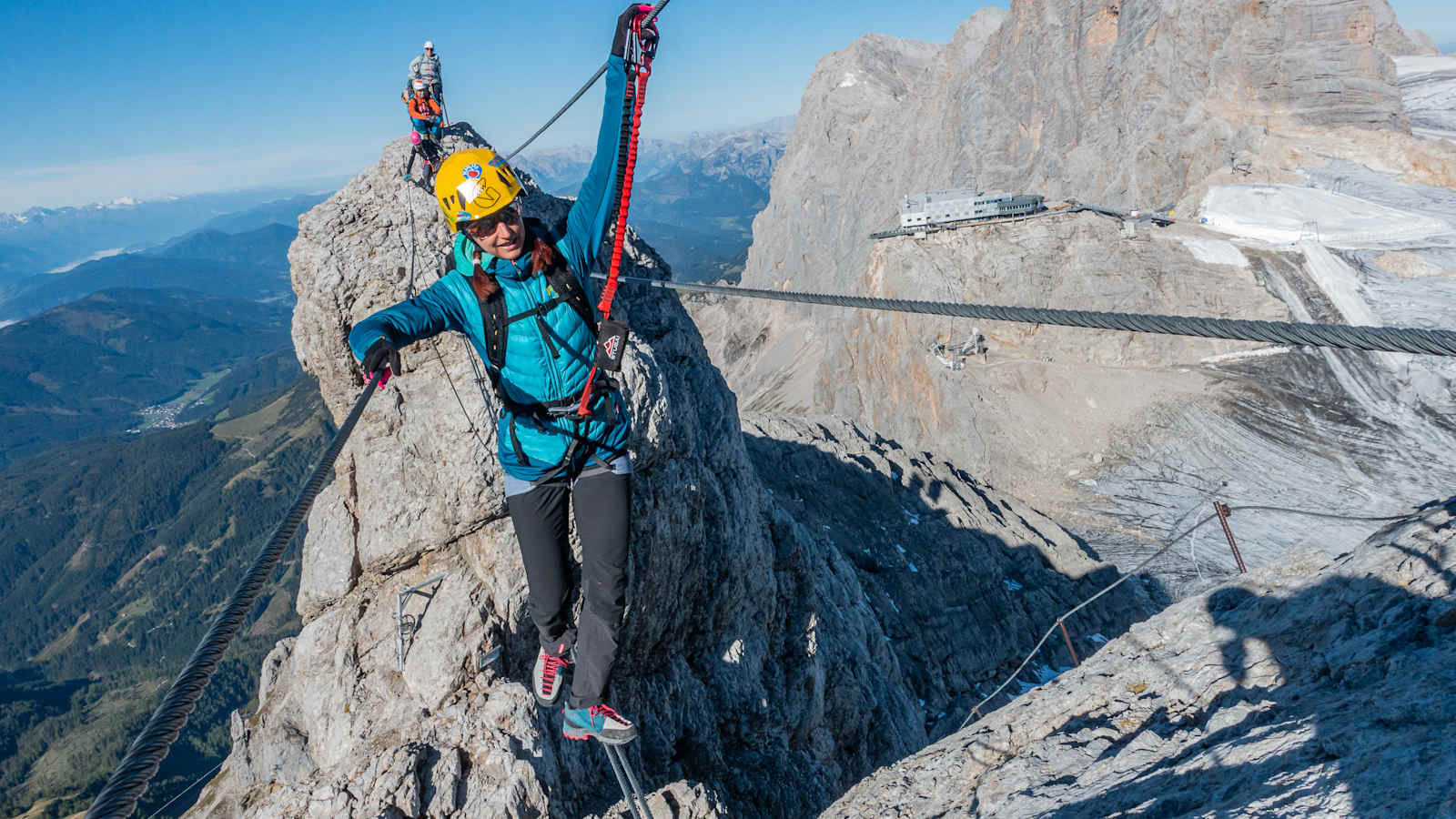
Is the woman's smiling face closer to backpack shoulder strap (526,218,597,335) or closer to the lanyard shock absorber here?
backpack shoulder strap (526,218,597,335)

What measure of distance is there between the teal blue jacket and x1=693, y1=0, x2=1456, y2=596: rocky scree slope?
44028 mm

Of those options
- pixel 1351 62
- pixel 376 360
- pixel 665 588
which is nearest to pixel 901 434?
pixel 1351 62

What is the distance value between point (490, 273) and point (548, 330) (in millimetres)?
641

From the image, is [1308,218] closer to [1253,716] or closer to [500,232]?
[1253,716]

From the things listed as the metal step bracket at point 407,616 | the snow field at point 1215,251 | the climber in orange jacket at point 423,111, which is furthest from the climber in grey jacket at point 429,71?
the snow field at point 1215,251

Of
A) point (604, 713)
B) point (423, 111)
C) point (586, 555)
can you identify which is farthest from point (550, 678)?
point (423, 111)

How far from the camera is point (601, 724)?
23.0 ft

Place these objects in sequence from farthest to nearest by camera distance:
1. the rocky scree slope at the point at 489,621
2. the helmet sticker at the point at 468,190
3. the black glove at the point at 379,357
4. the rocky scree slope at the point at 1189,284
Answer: the rocky scree slope at the point at 1189,284 < the rocky scree slope at the point at 489,621 < the helmet sticker at the point at 468,190 < the black glove at the point at 379,357

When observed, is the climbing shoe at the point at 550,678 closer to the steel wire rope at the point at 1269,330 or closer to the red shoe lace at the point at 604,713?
the red shoe lace at the point at 604,713

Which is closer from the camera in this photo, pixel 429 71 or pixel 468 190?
pixel 468 190

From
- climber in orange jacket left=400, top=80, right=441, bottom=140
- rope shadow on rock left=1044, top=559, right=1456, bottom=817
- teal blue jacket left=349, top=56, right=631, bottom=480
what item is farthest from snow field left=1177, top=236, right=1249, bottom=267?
teal blue jacket left=349, top=56, right=631, bottom=480

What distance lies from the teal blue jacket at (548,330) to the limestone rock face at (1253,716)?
4.86 metres

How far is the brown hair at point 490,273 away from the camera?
5684 mm

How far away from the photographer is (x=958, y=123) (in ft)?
378
